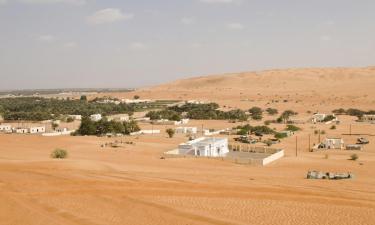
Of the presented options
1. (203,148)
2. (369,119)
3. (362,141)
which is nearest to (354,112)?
(369,119)

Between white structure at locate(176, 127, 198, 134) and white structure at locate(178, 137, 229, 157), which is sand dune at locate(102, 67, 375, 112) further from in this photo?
white structure at locate(178, 137, 229, 157)

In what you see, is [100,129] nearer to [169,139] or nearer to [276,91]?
[169,139]

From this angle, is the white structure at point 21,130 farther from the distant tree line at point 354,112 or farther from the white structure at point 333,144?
the distant tree line at point 354,112

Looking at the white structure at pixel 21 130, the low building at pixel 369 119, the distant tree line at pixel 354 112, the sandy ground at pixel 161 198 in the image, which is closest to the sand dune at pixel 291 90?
the distant tree line at pixel 354 112

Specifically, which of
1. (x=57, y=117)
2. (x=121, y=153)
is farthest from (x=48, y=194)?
(x=57, y=117)

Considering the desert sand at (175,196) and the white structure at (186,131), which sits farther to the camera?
the white structure at (186,131)

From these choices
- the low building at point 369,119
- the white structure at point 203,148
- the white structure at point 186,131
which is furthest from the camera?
the low building at point 369,119

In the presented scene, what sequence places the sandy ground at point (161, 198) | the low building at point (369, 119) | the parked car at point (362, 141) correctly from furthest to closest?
the low building at point (369, 119), the parked car at point (362, 141), the sandy ground at point (161, 198)

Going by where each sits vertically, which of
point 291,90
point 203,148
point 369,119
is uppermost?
point 291,90

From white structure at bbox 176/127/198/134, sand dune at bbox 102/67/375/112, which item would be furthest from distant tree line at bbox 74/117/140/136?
sand dune at bbox 102/67/375/112

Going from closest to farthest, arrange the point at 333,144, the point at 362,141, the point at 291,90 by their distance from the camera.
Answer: the point at 333,144 < the point at 362,141 < the point at 291,90

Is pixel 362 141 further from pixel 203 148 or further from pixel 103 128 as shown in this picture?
pixel 103 128

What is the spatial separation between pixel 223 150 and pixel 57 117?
4582 centimetres

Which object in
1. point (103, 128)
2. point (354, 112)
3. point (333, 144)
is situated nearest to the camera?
point (333, 144)
